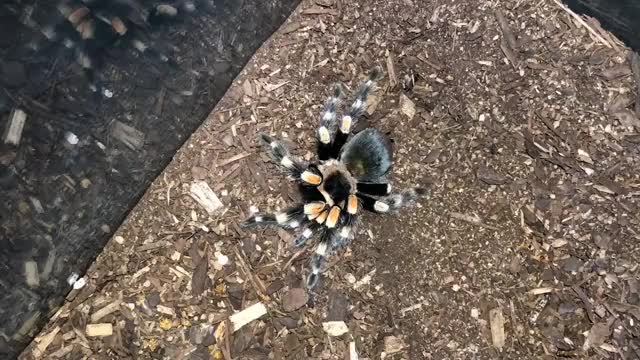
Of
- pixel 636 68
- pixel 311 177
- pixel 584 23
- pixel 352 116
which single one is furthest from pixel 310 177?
pixel 636 68

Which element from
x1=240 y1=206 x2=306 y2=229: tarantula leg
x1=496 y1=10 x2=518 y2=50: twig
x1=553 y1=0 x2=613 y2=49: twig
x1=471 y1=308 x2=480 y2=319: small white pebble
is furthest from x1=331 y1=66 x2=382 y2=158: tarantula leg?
x1=553 y1=0 x2=613 y2=49: twig

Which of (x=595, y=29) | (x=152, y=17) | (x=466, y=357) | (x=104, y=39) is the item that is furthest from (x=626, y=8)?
(x=104, y=39)

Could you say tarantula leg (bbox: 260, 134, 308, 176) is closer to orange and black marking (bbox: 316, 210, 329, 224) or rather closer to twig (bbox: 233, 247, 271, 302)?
orange and black marking (bbox: 316, 210, 329, 224)

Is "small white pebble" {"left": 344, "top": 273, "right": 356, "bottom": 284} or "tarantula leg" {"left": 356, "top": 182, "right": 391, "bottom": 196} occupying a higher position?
"tarantula leg" {"left": 356, "top": 182, "right": 391, "bottom": 196}

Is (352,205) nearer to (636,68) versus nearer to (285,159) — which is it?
(285,159)

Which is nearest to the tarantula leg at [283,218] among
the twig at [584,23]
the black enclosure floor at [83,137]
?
the black enclosure floor at [83,137]
